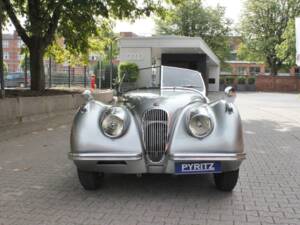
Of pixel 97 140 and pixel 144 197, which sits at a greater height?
pixel 97 140

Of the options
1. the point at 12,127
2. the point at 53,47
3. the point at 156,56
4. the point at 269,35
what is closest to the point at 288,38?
the point at 269,35

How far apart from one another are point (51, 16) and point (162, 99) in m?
11.6

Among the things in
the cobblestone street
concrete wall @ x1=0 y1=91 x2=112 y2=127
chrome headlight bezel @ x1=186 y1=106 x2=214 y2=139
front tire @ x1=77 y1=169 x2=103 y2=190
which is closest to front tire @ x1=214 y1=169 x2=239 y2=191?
the cobblestone street

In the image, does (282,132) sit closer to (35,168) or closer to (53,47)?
(35,168)

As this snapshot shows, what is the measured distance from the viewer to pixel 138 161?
5625 millimetres

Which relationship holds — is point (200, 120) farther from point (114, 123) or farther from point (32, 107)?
point (32, 107)

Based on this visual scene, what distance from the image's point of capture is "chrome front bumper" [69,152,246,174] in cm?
559

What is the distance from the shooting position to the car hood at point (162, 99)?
600cm

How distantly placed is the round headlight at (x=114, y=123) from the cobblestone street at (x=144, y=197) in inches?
29.8

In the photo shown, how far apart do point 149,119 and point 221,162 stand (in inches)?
37.5

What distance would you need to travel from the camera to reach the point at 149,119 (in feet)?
19.1

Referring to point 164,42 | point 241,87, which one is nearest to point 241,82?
point 241,87

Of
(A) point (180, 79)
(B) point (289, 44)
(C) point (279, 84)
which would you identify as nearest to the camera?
(A) point (180, 79)

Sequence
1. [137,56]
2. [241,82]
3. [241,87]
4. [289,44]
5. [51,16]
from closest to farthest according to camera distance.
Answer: [51,16]
[137,56]
[289,44]
[241,87]
[241,82]
